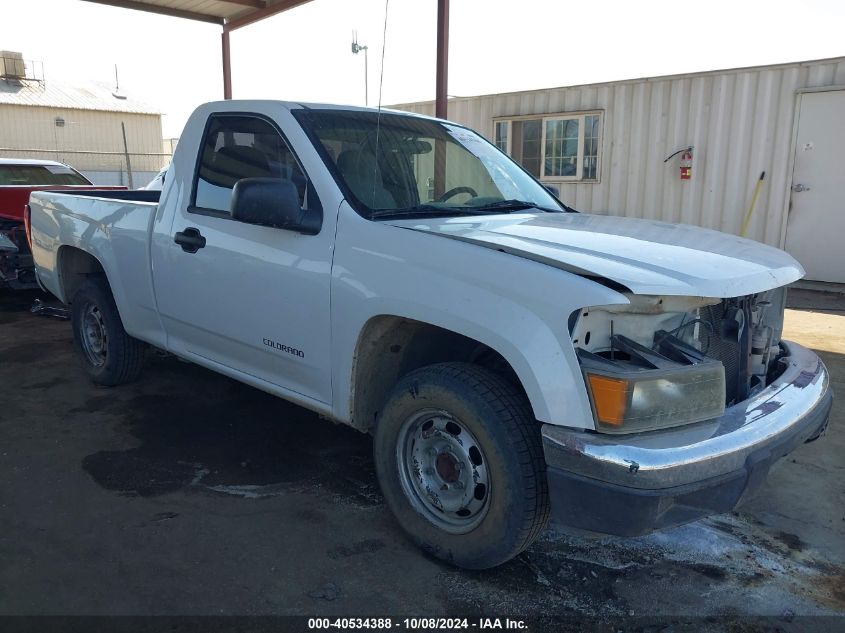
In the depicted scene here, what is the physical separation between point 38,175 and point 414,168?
794cm

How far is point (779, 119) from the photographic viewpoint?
945 cm

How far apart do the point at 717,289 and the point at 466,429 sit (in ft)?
3.37

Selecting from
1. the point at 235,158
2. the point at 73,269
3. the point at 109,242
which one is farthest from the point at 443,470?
the point at 73,269

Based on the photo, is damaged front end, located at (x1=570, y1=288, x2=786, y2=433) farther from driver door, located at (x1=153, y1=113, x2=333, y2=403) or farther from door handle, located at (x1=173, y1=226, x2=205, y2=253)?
door handle, located at (x1=173, y1=226, x2=205, y2=253)

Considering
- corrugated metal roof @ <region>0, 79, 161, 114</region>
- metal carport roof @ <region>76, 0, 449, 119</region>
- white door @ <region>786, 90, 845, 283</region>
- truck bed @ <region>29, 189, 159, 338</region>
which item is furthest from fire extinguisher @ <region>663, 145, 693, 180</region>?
corrugated metal roof @ <region>0, 79, 161, 114</region>

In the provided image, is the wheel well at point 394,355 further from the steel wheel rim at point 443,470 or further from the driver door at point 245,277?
the steel wheel rim at point 443,470

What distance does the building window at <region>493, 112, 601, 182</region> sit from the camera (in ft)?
37.0

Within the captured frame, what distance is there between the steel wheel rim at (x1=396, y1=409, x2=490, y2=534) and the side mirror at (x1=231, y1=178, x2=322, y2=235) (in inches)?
39.7

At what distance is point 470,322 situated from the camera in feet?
8.42

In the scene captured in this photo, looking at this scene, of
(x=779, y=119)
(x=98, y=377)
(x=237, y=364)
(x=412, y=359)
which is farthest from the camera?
(x=779, y=119)

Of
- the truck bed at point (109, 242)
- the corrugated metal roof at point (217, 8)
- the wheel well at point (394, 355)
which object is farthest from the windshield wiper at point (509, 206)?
the corrugated metal roof at point (217, 8)

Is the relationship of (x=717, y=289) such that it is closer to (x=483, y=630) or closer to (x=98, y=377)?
(x=483, y=630)

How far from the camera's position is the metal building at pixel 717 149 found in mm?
9336

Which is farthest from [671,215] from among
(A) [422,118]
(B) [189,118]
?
(B) [189,118]
